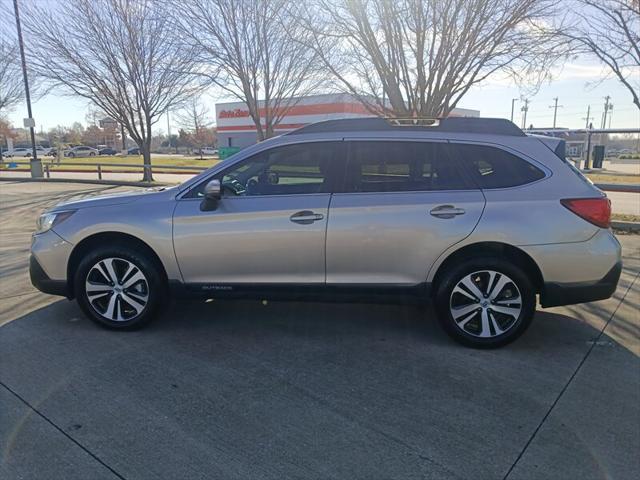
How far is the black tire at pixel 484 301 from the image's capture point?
3846 millimetres

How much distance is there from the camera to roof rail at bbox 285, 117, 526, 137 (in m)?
4.12

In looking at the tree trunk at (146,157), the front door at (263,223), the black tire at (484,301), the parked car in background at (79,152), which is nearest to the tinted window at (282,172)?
the front door at (263,223)

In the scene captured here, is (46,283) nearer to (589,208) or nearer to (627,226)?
(589,208)

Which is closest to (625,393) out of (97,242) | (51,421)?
(51,421)

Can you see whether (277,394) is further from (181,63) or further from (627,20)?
(181,63)

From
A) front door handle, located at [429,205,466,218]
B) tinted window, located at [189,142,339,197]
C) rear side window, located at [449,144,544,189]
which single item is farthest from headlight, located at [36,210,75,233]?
rear side window, located at [449,144,544,189]

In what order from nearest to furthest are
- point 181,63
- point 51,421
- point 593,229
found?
1. point 51,421
2. point 593,229
3. point 181,63

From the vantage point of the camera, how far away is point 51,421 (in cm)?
289

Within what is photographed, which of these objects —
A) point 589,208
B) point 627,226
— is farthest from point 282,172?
point 627,226

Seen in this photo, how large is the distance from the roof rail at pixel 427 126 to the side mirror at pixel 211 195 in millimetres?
825

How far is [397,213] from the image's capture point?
3865 millimetres

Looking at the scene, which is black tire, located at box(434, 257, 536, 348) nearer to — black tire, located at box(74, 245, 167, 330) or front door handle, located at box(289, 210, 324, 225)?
front door handle, located at box(289, 210, 324, 225)

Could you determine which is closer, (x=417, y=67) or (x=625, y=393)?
(x=625, y=393)

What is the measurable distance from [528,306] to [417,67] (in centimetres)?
693
